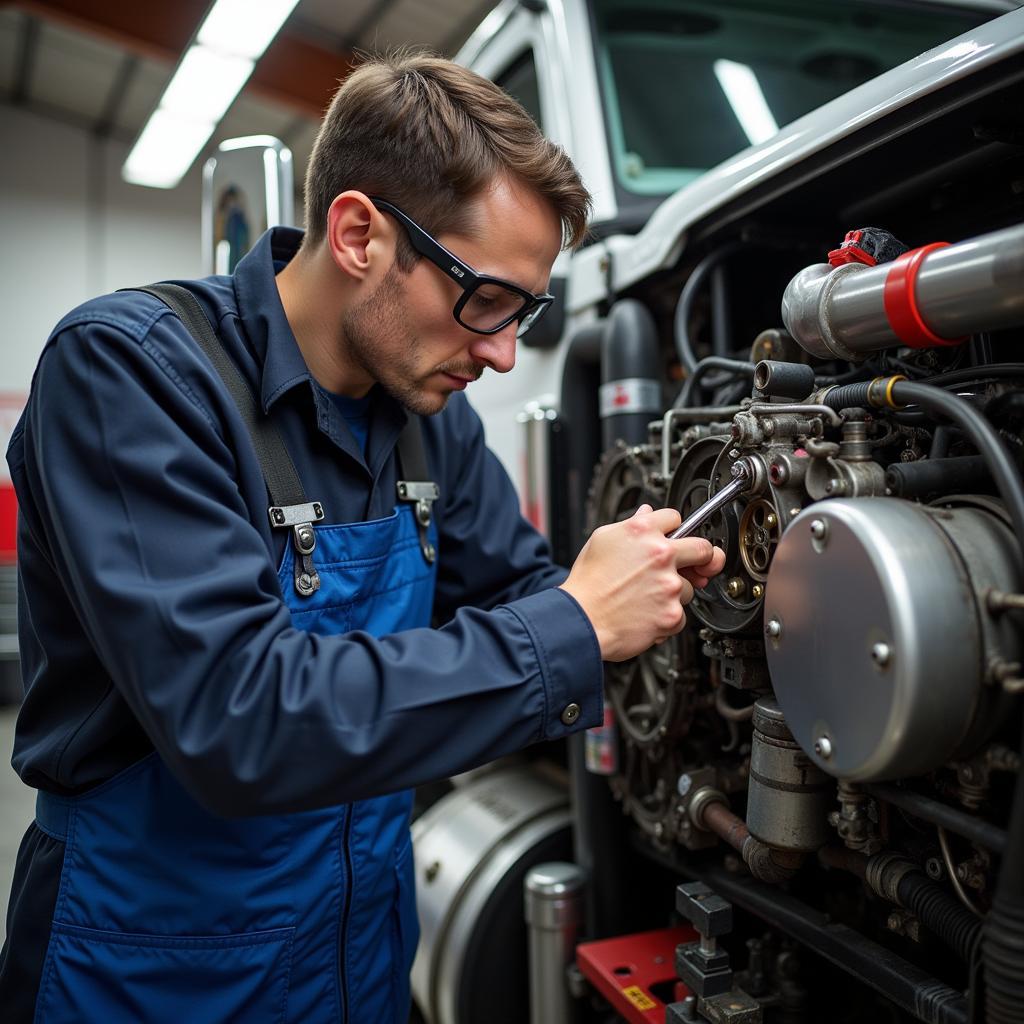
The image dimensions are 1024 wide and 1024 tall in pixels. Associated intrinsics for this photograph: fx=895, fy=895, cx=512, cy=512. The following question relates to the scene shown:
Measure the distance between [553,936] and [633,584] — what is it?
33.7 inches

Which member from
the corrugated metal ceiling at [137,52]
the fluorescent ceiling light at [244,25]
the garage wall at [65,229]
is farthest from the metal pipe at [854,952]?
the garage wall at [65,229]

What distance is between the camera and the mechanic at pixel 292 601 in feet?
2.55

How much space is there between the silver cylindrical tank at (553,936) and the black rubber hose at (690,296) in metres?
0.85

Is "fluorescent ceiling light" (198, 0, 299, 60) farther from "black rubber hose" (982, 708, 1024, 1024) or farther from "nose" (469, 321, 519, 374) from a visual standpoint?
"black rubber hose" (982, 708, 1024, 1024)

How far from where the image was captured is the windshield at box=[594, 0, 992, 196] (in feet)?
5.82

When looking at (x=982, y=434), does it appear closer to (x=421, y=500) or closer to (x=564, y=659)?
(x=564, y=659)

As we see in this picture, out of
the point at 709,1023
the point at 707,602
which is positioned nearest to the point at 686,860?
the point at 709,1023

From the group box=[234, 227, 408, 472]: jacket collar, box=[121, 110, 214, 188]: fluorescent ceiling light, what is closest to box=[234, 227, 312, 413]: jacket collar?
box=[234, 227, 408, 472]: jacket collar

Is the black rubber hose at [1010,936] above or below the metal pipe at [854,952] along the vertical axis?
above

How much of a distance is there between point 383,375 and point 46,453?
0.38 meters

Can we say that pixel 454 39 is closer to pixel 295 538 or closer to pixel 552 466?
pixel 552 466

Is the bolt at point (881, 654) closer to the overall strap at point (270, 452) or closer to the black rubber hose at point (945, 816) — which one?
the black rubber hose at point (945, 816)

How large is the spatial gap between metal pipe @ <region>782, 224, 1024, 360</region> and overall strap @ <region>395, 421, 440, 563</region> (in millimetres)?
520

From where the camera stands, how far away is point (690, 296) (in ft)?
4.09
